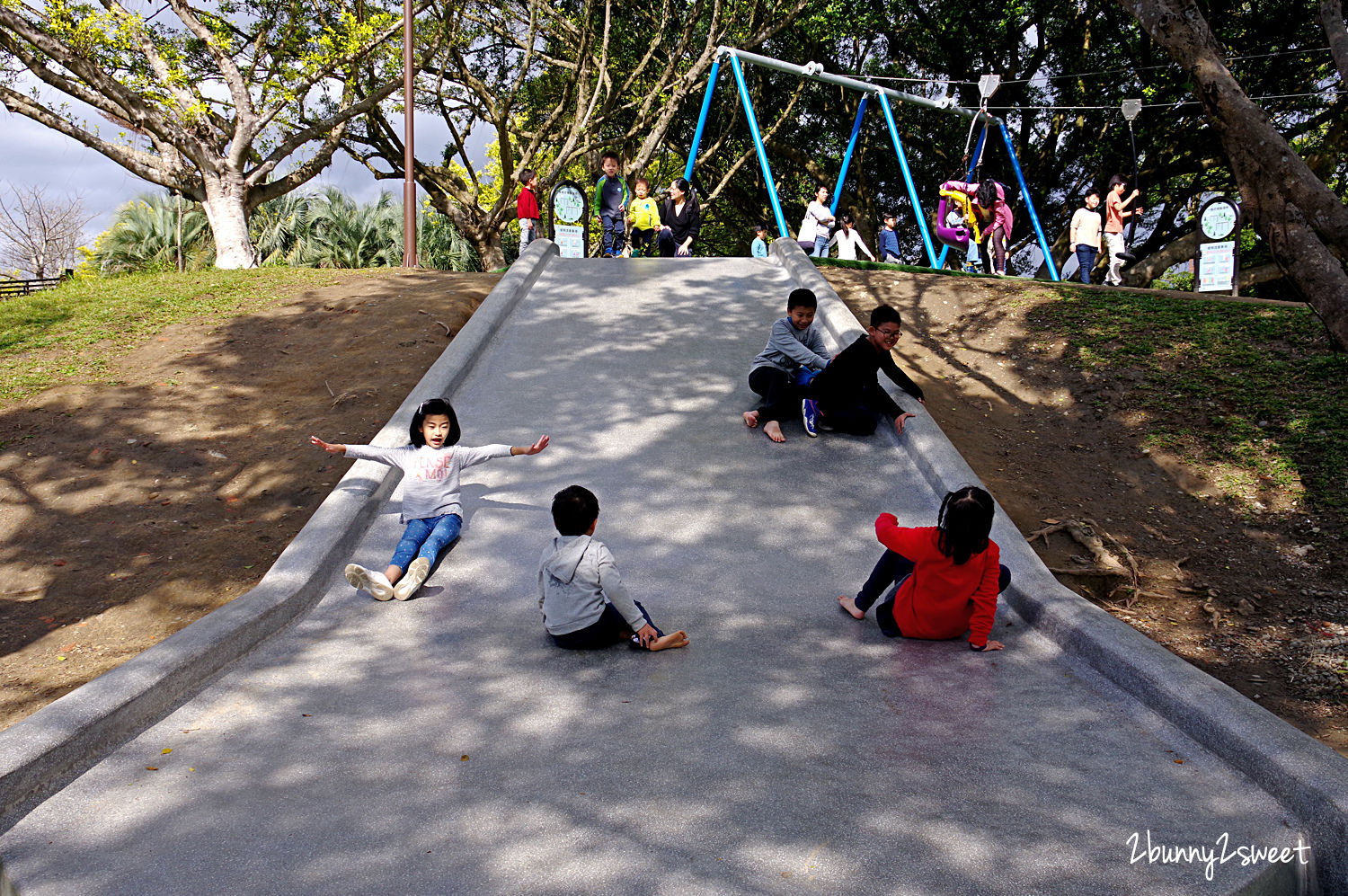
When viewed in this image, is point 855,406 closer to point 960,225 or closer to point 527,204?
point 960,225

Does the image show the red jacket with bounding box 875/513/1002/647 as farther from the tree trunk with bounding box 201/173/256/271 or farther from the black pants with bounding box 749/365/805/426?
the tree trunk with bounding box 201/173/256/271

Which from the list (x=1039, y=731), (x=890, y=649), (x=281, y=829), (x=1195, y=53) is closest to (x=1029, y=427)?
(x=1195, y=53)

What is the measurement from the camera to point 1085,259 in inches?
546

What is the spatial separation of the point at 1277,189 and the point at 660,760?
14.5 ft

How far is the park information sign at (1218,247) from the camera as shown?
467 inches

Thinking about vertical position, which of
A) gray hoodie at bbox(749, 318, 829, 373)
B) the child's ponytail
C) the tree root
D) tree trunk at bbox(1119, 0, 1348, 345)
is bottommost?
the tree root

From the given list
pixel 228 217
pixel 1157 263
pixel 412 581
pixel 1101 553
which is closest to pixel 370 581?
pixel 412 581

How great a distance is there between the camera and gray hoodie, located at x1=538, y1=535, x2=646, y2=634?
14.1 feet

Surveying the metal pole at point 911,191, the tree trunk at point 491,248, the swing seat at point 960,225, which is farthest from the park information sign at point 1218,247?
the tree trunk at point 491,248

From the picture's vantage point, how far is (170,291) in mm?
11633

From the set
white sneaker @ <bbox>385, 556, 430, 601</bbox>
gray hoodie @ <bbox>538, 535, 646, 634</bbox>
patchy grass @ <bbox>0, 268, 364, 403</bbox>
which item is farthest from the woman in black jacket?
gray hoodie @ <bbox>538, 535, 646, 634</bbox>

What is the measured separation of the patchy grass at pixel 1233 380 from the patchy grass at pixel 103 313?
940cm

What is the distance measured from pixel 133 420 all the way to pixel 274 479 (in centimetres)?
192

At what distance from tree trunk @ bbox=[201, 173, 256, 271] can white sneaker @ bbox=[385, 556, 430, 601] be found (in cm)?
1330
